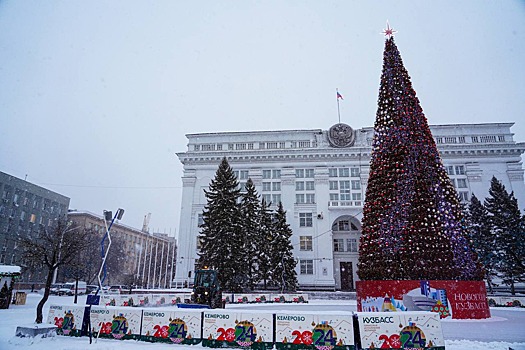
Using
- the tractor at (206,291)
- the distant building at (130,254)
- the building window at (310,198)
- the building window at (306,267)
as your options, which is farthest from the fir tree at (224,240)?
the distant building at (130,254)

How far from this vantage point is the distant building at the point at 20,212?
163 ft

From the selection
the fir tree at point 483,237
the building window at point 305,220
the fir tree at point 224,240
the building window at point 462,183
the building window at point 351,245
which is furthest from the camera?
the building window at point 305,220

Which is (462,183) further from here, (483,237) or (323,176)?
(323,176)

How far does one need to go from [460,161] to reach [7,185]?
6984cm

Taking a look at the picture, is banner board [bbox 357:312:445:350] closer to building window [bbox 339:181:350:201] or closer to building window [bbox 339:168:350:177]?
building window [bbox 339:181:350:201]

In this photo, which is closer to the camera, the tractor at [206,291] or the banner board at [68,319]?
the banner board at [68,319]

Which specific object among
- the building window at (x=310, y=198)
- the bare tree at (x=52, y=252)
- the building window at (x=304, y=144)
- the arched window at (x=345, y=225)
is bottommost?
the bare tree at (x=52, y=252)

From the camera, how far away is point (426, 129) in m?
17.1

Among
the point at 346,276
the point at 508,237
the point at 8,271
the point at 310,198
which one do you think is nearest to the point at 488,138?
the point at 508,237

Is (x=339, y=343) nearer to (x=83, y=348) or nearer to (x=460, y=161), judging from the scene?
(x=83, y=348)

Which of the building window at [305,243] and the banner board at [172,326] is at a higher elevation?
the building window at [305,243]

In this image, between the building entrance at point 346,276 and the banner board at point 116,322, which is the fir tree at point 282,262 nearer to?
the building entrance at point 346,276

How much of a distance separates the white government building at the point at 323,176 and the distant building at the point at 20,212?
24087 mm

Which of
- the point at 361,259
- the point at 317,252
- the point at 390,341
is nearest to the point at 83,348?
the point at 390,341
